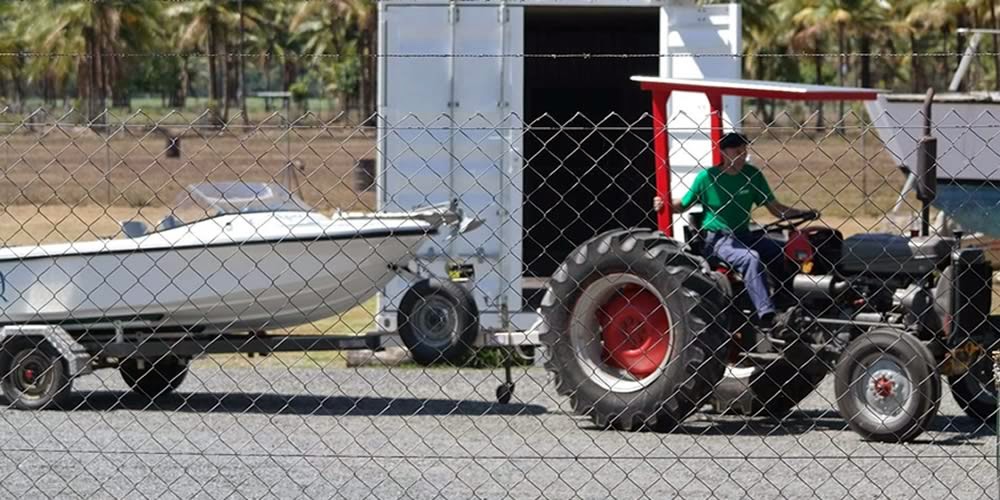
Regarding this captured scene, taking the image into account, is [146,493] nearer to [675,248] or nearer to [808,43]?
[675,248]

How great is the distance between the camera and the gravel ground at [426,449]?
7.56m

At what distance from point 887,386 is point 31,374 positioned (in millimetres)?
5092

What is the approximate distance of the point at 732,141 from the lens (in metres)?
9.33

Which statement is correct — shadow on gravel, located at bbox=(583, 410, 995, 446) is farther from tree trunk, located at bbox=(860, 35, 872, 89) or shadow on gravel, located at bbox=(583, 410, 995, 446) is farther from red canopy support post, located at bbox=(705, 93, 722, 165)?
tree trunk, located at bbox=(860, 35, 872, 89)

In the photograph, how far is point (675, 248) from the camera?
30.0 feet

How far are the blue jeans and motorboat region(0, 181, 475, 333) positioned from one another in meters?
1.72

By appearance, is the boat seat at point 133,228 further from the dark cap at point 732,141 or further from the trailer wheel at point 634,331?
the dark cap at point 732,141

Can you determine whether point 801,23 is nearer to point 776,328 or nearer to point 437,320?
point 437,320

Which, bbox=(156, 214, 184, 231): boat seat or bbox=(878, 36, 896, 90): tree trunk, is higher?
bbox=(878, 36, 896, 90): tree trunk

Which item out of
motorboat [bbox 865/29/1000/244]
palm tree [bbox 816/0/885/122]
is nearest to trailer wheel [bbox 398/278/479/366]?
motorboat [bbox 865/29/1000/244]

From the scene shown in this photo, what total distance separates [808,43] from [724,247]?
5491 centimetres

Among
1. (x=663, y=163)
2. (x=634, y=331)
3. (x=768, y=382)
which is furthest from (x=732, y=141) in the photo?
(x=768, y=382)

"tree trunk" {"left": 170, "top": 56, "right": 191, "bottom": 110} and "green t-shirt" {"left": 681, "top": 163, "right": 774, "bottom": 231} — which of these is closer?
"green t-shirt" {"left": 681, "top": 163, "right": 774, "bottom": 231}

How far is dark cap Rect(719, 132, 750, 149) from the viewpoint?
365 inches
